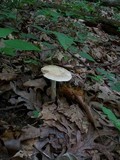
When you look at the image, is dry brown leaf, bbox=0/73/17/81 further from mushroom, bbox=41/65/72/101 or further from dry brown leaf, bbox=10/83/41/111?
mushroom, bbox=41/65/72/101

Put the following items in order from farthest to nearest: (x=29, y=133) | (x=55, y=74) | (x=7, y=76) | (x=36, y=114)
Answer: (x=7, y=76)
(x=55, y=74)
(x=36, y=114)
(x=29, y=133)

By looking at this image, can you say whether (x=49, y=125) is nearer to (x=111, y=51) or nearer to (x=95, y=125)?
(x=95, y=125)

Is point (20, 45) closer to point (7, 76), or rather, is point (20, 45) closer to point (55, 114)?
point (7, 76)

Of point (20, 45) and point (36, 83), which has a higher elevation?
point (20, 45)

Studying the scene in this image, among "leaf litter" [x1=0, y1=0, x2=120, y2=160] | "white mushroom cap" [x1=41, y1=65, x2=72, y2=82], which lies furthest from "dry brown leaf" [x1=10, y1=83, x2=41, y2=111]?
"white mushroom cap" [x1=41, y1=65, x2=72, y2=82]

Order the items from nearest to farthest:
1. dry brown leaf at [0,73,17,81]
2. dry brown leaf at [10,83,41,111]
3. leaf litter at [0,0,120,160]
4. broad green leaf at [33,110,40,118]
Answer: leaf litter at [0,0,120,160] < broad green leaf at [33,110,40,118] < dry brown leaf at [10,83,41,111] < dry brown leaf at [0,73,17,81]

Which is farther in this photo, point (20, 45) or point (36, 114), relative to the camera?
point (36, 114)

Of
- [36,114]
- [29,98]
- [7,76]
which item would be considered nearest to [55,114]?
[36,114]

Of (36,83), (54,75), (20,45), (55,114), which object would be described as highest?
(20,45)

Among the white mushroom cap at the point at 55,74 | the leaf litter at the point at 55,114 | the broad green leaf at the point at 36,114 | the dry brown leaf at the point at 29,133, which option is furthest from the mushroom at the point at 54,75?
the dry brown leaf at the point at 29,133
